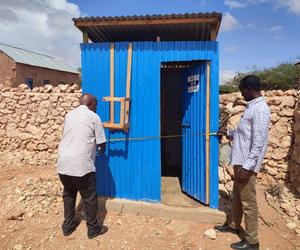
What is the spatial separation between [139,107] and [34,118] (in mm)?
5606

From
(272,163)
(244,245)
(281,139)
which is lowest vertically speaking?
(244,245)

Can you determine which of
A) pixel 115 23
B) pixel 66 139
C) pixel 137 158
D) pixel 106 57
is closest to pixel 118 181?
pixel 137 158

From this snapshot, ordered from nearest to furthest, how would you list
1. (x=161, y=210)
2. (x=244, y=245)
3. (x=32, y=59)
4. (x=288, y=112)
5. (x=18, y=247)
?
(x=244, y=245)
(x=18, y=247)
(x=161, y=210)
(x=288, y=112)
(x=32, y=59)

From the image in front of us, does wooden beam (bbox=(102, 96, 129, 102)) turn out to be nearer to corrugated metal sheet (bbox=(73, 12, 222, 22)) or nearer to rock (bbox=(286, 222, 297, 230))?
corrugated metal sheet (bbox=(73, 12, 222, 22))

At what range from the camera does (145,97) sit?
14.2 feet

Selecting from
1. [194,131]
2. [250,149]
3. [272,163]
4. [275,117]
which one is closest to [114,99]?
[194,131]

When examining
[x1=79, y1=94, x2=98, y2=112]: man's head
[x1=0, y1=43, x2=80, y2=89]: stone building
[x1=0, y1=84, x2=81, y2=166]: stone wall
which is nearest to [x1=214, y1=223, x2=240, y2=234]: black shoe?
[x1=79, y1=94, x2=98, y2=112]: man's head

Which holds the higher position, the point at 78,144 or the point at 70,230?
the point at 78,144

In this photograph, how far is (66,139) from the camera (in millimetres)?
3691

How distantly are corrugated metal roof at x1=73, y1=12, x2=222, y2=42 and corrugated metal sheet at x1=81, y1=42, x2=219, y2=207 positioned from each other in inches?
12.9

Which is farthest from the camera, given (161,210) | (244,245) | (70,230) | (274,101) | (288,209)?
(274,101)

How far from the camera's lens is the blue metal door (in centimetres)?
435

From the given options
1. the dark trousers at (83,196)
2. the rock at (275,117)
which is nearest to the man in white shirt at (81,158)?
the dark trousers at (83,196)

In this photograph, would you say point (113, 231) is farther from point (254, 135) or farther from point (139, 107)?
point (254, 135)
